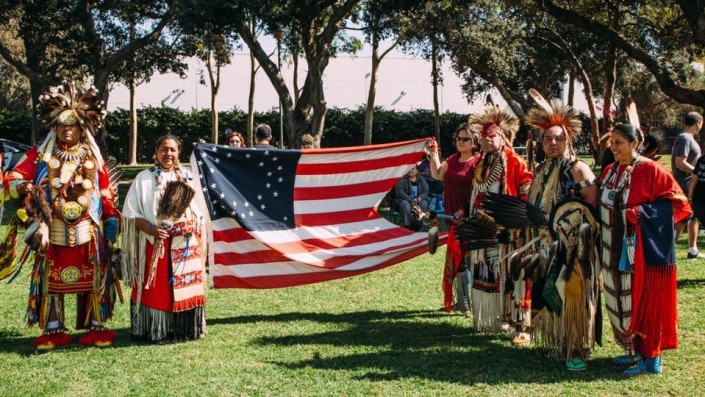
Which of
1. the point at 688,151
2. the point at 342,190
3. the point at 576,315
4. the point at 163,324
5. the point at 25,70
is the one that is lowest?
the point at 163,324

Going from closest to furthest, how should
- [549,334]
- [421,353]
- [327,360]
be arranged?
1. [549,334]
2. [327,360]
3. [421,353]

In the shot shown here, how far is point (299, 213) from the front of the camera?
698cm

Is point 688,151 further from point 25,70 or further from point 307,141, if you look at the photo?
point 25,70

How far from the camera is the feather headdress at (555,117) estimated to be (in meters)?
5.57

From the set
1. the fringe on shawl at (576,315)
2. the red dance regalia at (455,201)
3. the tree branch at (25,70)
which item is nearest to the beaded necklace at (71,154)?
the red dance regalia at (455,201)

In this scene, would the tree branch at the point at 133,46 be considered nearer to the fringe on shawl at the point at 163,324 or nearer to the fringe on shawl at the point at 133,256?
the fringe on shawl at the point at 133,256

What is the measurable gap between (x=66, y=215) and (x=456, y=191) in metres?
3.24

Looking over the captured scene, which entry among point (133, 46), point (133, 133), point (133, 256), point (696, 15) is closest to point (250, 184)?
point (133, 256)

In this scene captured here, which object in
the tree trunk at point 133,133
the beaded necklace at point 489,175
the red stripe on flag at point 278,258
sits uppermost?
the tree trunk at point 133,133

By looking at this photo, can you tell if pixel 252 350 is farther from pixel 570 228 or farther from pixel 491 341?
pixel 570 228

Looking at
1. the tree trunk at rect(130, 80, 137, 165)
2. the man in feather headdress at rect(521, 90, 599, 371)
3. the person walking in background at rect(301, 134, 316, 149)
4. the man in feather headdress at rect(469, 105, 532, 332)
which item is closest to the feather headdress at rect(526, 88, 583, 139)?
the man in feather headdress at rect(521, 90, 599, 371)

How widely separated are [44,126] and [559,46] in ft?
67.1

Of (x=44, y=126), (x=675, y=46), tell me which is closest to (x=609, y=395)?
(x=44, y=126)

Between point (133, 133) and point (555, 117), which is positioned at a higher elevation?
point (133, 133)
